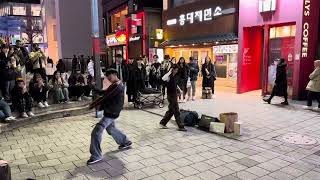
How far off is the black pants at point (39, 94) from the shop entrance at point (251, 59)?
8.41 m

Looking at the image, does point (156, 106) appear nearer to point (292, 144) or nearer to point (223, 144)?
point (223, 144)

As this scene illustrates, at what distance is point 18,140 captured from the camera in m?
7.43

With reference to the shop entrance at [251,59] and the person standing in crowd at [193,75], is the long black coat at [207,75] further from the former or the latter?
the shop entrance at [251,59]

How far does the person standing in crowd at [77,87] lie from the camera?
1134cm

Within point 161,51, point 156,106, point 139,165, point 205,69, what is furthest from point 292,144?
point 161,51

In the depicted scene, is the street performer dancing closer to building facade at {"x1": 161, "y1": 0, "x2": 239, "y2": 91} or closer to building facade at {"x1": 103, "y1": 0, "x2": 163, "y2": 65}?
building facade at {"x1": 161, "y1": 0, "x2": 239, "y2": 91}

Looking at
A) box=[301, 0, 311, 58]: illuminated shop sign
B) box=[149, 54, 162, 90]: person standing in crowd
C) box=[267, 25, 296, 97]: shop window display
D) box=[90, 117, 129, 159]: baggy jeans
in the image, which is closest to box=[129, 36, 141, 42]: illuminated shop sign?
box=[149, 54, 162, 90]: person standing in crowd

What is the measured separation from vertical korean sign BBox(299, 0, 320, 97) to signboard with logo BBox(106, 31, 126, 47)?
54.9 feet

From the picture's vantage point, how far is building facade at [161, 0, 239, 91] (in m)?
14.8

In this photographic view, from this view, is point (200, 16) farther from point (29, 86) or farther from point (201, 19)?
point (29, 86)

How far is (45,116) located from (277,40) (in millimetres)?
9370

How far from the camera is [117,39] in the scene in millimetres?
27734

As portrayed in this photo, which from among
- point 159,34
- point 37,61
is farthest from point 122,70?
point 159,34

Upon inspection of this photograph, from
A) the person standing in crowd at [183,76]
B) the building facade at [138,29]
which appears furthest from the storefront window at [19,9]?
the person standing in crowd at [183,76]
